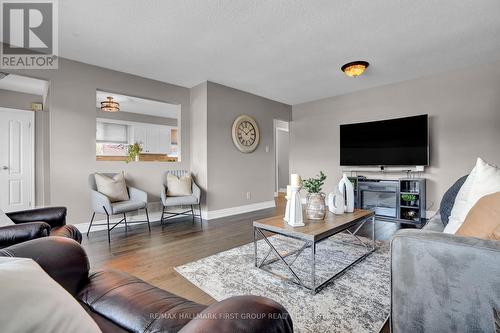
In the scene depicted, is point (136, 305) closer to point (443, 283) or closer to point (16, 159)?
point (443, 283)

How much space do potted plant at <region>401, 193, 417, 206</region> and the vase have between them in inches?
102

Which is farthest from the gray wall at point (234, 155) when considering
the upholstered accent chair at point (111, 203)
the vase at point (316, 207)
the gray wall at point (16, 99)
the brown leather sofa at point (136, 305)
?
the gray wall at point (16, 99)

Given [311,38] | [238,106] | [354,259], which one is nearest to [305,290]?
[354,259]

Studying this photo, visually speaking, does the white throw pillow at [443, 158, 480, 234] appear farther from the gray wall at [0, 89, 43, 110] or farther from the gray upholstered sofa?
the gray wall at [0, 89, 43, 110]

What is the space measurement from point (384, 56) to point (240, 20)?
2099 millimetres

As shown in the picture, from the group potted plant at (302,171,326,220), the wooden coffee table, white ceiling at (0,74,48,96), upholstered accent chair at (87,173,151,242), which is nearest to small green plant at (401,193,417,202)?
the wooden coffee table

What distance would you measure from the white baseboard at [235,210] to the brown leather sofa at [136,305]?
3235 millimetres

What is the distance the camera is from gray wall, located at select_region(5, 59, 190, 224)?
Result: 10.3ft

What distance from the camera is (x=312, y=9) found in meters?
2.27

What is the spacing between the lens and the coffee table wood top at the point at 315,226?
175 cm

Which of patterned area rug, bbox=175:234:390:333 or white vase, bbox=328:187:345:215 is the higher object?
white vase, bbox=328:187:345:215

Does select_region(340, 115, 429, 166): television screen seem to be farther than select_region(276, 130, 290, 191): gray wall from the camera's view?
No

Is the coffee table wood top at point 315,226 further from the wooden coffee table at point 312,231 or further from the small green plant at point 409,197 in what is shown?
the small green plant at point 409,197
